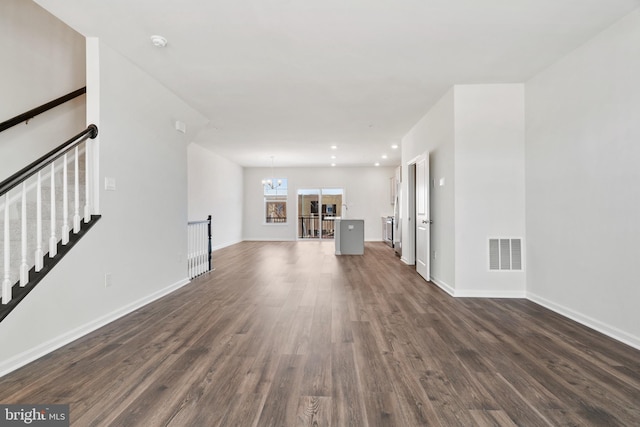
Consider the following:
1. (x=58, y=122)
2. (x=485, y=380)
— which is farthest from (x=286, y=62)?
(x=485, y=380)

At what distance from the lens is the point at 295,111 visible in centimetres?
493

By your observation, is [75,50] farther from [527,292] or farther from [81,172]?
[527,292]

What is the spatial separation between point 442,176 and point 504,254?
1.33m

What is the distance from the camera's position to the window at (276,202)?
36.9ft

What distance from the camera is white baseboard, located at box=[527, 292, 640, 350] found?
250cm

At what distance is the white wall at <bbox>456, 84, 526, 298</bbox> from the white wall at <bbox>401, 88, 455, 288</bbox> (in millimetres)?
126

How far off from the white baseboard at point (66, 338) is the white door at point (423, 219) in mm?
3961

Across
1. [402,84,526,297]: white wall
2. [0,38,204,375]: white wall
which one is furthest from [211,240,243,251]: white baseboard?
[402,84,526,297]: white wall

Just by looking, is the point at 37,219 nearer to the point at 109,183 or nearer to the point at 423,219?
the point at 109,183

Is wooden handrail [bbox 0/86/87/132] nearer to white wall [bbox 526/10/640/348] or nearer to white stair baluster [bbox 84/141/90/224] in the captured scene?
white stair baluster [bbox 84/141/90/224]

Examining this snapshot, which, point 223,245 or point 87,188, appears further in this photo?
point 223,245

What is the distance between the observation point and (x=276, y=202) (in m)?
11.3

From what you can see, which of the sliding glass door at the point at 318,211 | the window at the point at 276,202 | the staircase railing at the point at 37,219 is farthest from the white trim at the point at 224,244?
the staircase railing at the point at 37,219

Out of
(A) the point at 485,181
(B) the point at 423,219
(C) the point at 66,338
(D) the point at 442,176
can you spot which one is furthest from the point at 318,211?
(C) the point at 66,338
